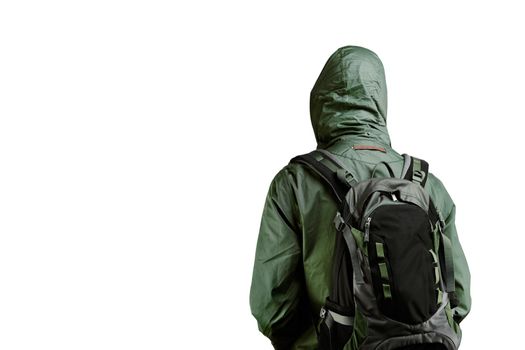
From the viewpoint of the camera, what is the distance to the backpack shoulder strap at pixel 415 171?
3.63 m

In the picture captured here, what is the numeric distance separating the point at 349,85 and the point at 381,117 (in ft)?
0.82

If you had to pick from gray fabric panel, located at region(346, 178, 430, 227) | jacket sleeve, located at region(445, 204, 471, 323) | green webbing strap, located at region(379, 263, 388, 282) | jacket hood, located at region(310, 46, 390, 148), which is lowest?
jacket sleeve, located at region(445, 204, 471, 323)

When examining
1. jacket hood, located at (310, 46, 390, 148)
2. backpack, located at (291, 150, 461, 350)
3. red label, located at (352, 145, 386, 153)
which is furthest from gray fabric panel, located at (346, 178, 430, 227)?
jacket hood, located at (310, 46, 390, 148)

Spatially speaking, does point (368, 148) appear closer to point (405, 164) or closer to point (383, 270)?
point (405, 164)

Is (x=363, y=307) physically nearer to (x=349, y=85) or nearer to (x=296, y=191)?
(x=296, y=191)

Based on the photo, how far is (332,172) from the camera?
11.7ft

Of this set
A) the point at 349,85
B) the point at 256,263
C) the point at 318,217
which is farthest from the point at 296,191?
the point at 349,85

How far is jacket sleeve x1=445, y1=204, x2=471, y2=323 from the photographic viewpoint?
3.81 metres

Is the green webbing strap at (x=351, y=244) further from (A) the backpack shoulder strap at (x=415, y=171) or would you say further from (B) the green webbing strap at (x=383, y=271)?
(A) the backpack shoulder strap at (x=415, y=171)

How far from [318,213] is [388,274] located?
54 centimetres

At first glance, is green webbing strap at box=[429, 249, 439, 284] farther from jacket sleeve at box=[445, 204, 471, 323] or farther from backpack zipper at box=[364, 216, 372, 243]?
jacket sleeve at box=[445, 204, 471, 323]

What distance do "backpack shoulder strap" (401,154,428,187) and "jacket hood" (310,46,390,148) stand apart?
0.21 metres

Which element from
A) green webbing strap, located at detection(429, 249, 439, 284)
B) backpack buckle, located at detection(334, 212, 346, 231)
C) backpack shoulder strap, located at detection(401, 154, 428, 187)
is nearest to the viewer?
green webbing strap, located at detection(429, 249, 439, 284)

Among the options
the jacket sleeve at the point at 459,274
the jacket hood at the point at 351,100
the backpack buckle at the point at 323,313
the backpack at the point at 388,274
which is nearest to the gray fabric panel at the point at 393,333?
the backpack at the point at 388,274
